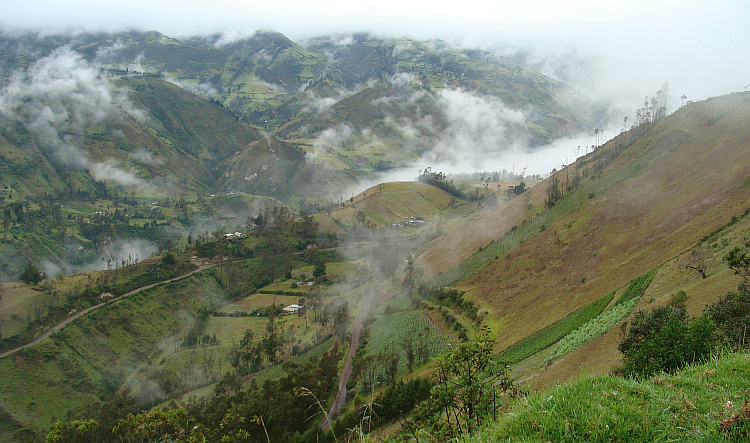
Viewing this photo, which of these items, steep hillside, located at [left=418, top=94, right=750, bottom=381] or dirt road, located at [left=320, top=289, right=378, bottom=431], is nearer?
steep hillside, located at [left=418, top=94, right=750, bottom=381]

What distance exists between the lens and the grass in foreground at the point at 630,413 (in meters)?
5.49

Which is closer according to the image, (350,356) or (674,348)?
(674,348)

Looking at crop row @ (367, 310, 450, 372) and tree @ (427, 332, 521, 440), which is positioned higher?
tree @ (427, 332, 521, 440)

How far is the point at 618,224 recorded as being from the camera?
219 feet

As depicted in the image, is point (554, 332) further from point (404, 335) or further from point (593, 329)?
point (404, 335)

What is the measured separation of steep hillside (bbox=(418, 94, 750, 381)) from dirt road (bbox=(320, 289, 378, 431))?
1732 cm

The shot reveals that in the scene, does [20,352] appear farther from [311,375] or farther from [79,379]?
[311,375]

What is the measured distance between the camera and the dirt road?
60.5 m

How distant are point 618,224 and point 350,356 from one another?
163ft

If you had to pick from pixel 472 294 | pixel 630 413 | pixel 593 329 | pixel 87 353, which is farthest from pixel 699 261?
pixel 87 353

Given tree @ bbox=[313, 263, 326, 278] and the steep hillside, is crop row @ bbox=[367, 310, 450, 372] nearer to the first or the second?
the steep hillside

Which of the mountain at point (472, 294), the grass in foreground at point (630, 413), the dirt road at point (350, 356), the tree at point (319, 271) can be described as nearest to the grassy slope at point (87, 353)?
the mountain at point (472, 294)

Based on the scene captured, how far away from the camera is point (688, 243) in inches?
1777

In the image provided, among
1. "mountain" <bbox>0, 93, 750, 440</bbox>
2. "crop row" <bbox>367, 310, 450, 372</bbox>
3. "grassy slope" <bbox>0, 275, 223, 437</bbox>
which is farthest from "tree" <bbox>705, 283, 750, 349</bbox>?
"grassy slope" <bbox>0, 275, 223, 437</bbox>
